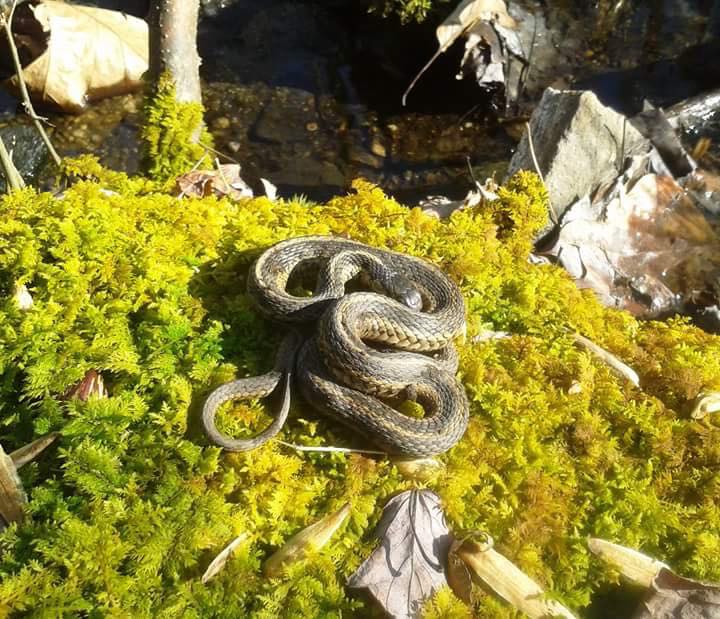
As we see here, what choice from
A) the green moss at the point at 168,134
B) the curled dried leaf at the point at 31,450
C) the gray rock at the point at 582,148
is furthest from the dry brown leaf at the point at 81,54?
the curled dried leaf at the point at 31,450

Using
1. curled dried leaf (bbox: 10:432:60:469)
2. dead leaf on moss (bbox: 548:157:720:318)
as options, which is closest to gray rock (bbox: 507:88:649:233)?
dead leaf on moss (bbox: 548:157:720:318)

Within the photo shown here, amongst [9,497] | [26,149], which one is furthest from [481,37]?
[9,497]

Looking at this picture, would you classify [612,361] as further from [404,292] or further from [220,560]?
[220,560]

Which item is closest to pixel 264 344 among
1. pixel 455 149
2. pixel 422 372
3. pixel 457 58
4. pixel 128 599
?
pixel 422 372

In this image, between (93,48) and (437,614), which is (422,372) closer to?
(437,614)

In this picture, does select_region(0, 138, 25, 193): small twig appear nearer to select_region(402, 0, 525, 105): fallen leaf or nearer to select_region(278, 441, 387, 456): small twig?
select_region(278, 441, 387, 456): small twig

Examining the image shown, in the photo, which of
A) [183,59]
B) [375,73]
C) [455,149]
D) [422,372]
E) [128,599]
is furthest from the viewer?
[375,73]
